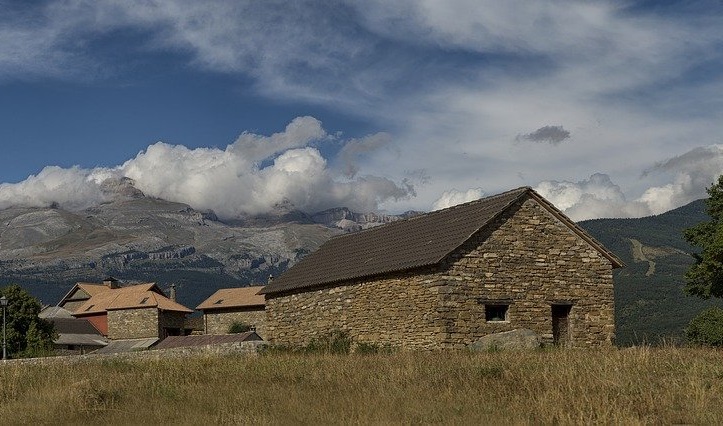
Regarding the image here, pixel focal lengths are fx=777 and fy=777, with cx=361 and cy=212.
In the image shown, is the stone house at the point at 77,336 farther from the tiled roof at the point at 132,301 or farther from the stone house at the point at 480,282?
the stone house at the point at 480,282

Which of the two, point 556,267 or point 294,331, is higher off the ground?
point 556,267

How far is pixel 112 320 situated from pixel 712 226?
189 ft

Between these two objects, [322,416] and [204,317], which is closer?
[322,416]

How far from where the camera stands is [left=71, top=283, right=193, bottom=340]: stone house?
77188 mm

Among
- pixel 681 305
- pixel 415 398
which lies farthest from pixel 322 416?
pixel 681 305

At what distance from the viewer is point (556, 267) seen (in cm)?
3058

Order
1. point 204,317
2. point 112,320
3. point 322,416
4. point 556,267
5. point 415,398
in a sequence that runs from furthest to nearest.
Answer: point 204,317 → point 112,320 → point 556,267 → point 415,398 → point 322,416

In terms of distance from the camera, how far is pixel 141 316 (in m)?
77.6

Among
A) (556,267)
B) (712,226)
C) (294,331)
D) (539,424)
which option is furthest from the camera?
(712,226)

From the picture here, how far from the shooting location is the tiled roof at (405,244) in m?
29.7

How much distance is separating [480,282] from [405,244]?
457 centimetres

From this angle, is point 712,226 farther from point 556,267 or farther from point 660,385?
point 660,385

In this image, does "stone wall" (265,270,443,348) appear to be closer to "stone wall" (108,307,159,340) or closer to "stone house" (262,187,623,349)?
"stone house" (262,187,623,349)

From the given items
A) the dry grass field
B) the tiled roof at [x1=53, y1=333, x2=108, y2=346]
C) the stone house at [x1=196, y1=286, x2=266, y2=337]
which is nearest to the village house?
the tiled roof at [x1=53, y1=333, x2=108, y2=346]
